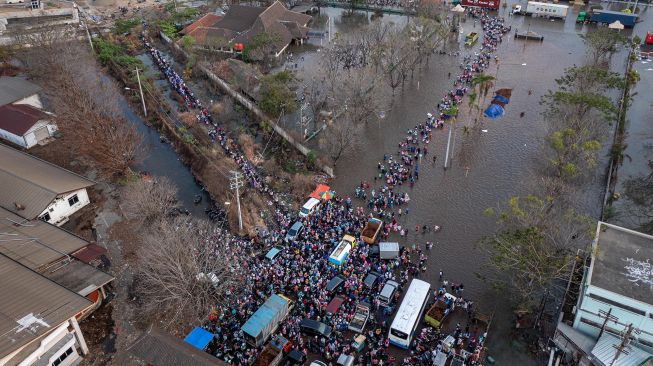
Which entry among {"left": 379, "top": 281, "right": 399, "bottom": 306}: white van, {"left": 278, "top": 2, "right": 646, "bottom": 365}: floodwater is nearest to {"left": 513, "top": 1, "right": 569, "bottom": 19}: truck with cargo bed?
{"left": 278, "top": 2, "right": 646, "bottom": 365}: floodwater

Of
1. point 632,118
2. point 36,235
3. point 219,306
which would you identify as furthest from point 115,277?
point 632,118

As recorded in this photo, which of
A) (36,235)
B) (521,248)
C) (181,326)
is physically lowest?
(181,326)

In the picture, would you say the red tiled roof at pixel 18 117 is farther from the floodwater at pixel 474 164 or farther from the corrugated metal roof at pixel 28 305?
the floodwater at pixel 474 164

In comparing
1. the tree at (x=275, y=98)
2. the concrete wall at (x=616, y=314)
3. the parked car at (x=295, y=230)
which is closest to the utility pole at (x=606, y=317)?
the concrete wall at (x=616, y=314)

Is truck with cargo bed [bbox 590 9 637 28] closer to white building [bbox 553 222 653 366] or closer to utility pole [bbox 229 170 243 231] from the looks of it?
white building [bbox 553 222 653 366]

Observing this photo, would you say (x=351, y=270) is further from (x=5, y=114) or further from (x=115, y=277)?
(x=5, y=114)
